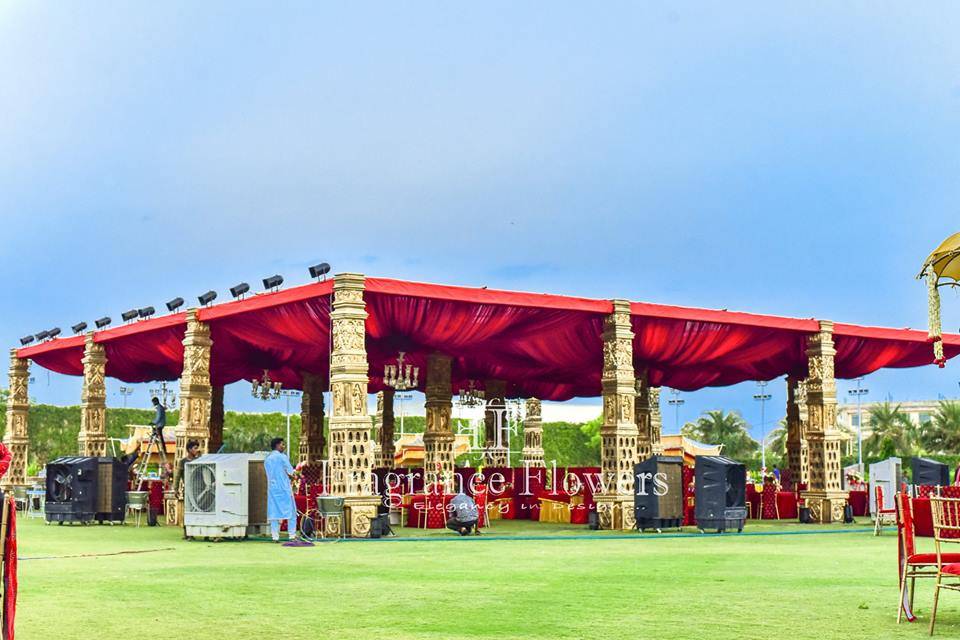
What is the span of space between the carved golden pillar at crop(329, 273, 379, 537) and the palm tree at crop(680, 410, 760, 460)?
5477 cm

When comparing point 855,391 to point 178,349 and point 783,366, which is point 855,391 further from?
point 178,349

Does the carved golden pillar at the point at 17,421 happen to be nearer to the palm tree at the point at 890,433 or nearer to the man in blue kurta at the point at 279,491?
the man in blue kurta at the point at 279,491

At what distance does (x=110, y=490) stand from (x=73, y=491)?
24.9 inches

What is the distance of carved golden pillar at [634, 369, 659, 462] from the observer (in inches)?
1007

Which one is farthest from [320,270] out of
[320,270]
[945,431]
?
[945,431]

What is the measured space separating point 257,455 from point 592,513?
234 inches

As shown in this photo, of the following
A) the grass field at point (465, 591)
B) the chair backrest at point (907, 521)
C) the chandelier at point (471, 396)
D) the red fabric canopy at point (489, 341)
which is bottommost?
the grass field at point (465, 591)

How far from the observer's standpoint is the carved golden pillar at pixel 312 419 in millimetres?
26797

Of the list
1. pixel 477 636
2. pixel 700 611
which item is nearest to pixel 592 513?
pixel 700 611

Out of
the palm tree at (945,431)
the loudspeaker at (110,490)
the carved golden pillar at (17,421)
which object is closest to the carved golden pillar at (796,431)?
the loudspeaker at (110,490)

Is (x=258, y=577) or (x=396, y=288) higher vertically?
(x=396, y=288)

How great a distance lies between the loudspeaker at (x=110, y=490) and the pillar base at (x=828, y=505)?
13.0 metres

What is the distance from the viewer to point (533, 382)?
28.1 m

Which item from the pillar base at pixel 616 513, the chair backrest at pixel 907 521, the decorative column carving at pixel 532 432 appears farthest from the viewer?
the decorative column carving at pixel 532 432
